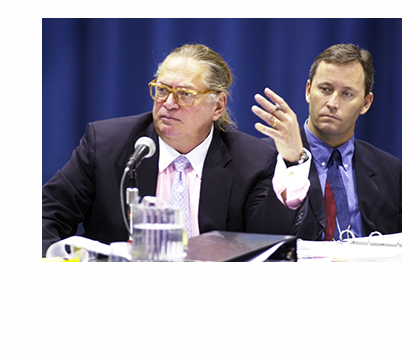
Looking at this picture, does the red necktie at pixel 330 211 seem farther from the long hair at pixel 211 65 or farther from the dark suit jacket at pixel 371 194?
the long hair at pixel 211 65

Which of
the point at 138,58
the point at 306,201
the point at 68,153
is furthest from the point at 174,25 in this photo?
the point at 306,201

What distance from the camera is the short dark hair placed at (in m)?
2.35

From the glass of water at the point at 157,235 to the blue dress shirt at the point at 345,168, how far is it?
105 centimetres

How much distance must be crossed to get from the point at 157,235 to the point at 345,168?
123cm

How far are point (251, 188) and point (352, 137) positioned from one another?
583 mm

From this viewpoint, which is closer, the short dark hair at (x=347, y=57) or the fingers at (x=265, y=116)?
the fingers at (x=265, y=116)

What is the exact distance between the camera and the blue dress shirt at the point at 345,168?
7.74 ft

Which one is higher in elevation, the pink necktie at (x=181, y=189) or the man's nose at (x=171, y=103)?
the man's nose at (x=171, y=103)

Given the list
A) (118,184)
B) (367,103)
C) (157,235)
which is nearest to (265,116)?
(367,103)

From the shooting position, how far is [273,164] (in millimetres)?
2266

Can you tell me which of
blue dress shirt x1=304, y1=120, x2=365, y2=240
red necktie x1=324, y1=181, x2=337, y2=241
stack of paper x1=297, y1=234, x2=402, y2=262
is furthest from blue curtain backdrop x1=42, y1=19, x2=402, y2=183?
stack of paper x1=297, y1=234, x2=402, y2=262

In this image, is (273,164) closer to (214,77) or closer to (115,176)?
(214,77)

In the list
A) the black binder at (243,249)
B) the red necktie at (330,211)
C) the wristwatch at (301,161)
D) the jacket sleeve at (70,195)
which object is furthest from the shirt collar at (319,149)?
the jacket sleeve at (70,195)

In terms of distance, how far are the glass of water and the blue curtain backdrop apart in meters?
0.90
